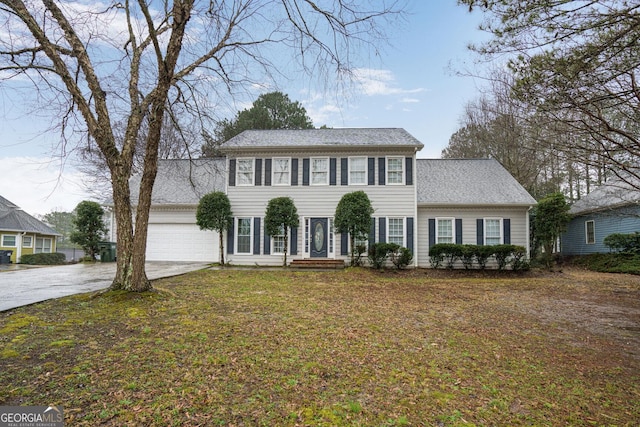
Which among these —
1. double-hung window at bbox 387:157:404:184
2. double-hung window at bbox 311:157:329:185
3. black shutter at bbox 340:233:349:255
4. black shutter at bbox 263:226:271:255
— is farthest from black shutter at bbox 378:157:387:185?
black shutter at bbox 263:226:271:255

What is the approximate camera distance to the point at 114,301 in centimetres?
634

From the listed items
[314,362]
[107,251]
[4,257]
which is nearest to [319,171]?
[107,251]

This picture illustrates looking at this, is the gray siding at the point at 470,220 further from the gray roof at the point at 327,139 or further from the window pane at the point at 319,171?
the window pane at the point at 319,171

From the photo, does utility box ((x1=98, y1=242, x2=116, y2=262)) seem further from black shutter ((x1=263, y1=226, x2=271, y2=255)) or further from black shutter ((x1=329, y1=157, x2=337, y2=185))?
black shutter ((x1=329, y1=157, x2=337, y2=185))

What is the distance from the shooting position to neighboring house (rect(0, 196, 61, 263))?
21.0 m

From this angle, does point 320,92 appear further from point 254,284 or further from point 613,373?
point 254,284

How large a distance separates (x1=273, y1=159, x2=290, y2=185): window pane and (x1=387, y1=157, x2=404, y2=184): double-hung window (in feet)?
13.8

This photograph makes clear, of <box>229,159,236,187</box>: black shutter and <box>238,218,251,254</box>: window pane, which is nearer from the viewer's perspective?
<box>238,218,251,254</box>: window pane

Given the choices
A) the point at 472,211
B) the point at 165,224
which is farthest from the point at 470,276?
the point at 165,224

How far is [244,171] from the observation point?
15.5 meters

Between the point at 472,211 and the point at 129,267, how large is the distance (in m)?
12.9

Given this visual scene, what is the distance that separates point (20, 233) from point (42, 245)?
2.37 metres

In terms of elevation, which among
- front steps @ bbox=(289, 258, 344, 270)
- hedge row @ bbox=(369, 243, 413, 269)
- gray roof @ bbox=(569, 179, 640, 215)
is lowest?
front steps @ bbox=(289, 258, 344, 270)

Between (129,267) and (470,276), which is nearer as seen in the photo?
(129,267)
